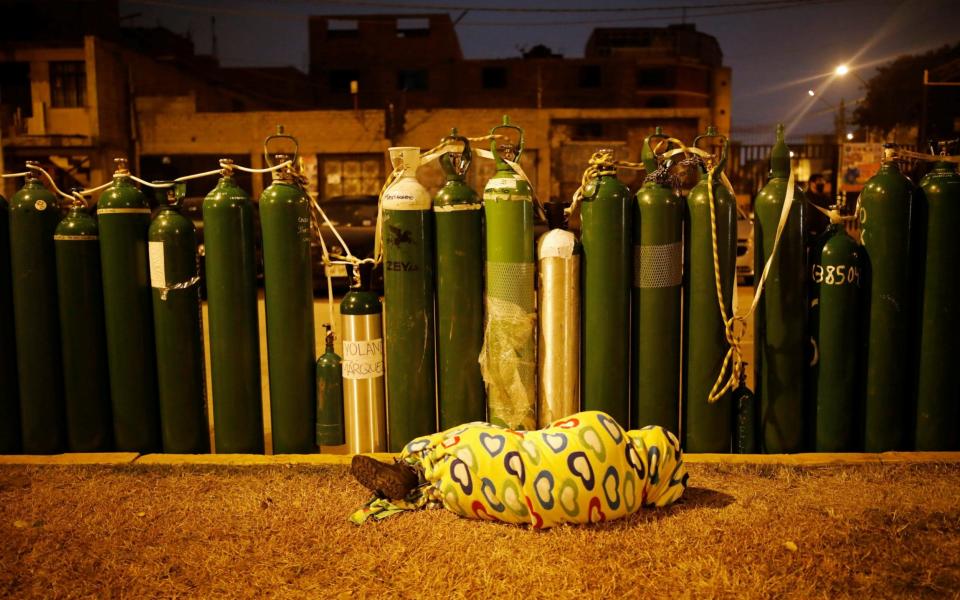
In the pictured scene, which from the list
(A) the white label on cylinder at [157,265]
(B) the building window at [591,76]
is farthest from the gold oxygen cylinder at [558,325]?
(B) the building window at [591,76]

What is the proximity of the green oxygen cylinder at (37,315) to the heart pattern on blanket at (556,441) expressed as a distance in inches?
92.8

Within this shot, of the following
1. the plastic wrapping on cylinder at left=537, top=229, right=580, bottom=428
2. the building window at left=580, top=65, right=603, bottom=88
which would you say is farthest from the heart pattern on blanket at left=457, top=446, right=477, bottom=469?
the building window at left=580, top=65, right=603, bottom=88

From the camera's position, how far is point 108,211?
10.8 feet

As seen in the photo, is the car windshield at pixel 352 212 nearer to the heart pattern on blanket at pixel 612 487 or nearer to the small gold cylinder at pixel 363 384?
the small gold cylinder at pixel 363 384

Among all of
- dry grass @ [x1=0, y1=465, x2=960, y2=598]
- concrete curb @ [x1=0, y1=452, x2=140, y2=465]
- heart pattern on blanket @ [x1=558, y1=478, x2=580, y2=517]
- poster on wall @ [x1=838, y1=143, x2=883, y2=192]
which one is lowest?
dry grass @ [x1=0, y1=465, x2=960, y2=598]

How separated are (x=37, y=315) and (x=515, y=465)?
234 cm

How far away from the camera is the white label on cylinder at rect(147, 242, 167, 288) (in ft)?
10.7

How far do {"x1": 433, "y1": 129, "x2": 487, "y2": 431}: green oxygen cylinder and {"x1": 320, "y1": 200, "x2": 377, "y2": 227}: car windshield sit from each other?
28.6 feet

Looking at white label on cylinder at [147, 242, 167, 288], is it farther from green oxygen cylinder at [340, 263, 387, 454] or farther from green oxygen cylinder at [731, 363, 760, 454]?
green oxygen cylinder at [731, 363, 760, 454]

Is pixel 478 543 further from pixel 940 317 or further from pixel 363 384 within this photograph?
pixel 940 317

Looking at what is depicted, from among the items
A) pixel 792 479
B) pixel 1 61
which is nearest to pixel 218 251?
pixel 792 479

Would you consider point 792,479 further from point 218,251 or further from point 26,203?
point 26,203

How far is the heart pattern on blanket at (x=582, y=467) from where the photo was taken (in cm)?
250

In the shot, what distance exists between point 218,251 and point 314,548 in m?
1.40
